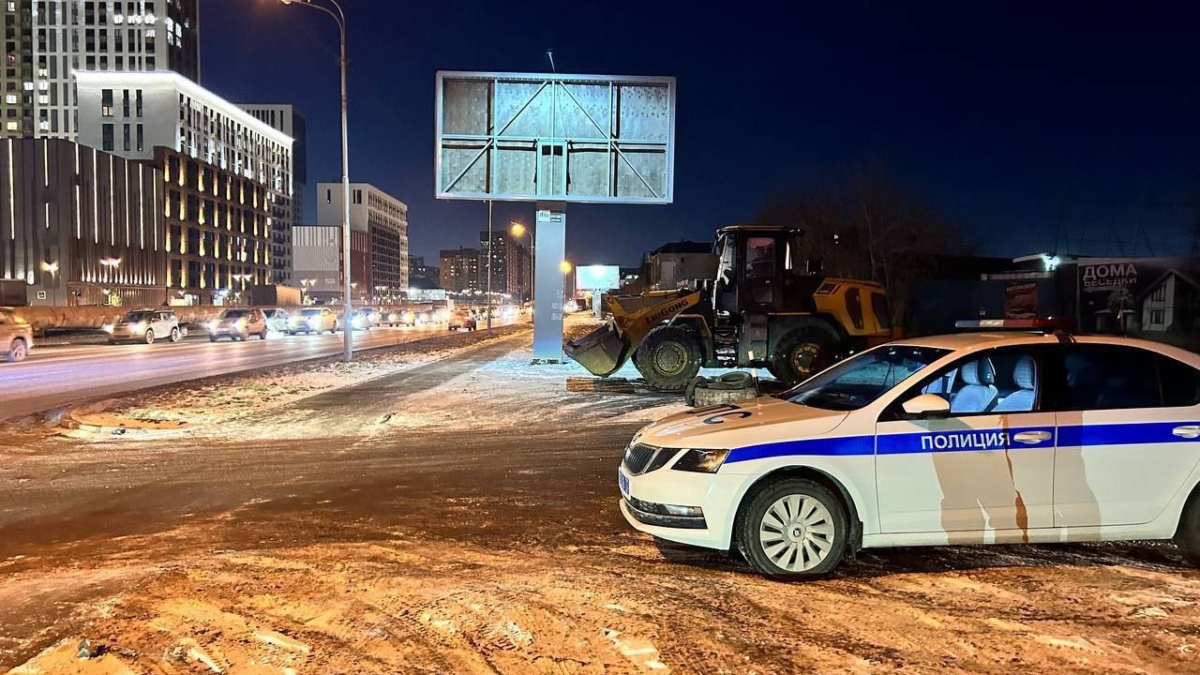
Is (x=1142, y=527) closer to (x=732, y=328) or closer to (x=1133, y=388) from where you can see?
(x=1133, y=388)

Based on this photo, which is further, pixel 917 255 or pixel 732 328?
pixel 917 255

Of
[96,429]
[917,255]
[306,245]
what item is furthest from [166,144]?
[96,429]

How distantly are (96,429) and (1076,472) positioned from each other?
1263cm

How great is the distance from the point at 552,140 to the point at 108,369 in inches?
560

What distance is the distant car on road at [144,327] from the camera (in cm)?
3357

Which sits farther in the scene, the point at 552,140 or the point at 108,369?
the point at 552,140

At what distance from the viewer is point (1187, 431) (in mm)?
4988

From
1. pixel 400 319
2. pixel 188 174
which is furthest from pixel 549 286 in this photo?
pixel 188 174

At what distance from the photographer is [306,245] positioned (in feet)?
281

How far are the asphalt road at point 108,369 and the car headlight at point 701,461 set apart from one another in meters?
12.8

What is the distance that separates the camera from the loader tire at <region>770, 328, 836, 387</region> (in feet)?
49.2

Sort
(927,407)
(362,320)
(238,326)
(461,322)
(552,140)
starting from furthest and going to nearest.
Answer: (362,320)
(461,322)
(238,326)
(552,140)
(927,407)

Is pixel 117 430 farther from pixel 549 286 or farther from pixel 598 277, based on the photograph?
pixel 598 277

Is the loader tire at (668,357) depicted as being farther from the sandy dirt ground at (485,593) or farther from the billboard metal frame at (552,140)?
the billboard metal frame at (552,140)
